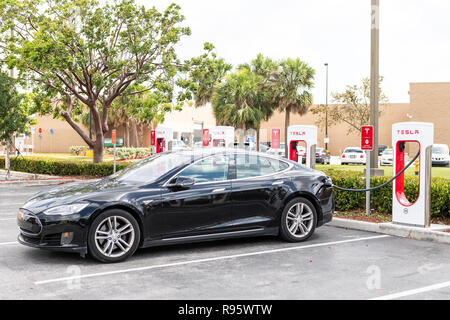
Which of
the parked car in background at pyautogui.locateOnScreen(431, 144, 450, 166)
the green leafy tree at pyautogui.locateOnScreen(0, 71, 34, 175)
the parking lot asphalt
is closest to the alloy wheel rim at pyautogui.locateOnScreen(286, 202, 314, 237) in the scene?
the parking lot asphalt

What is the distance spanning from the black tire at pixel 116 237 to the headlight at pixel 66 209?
237 mm

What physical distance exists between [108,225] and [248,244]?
222 cm

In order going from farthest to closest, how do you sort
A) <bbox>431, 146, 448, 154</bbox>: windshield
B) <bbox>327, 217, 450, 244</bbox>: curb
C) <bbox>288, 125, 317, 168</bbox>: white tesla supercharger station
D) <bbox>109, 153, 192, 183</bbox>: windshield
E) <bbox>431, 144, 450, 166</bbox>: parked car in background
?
<bbox>431, 146, 448, 154</bbox>: windshield → <bbox>431, 144, 450, 166</bbox>: parked car in background → <bbox>288, 125, 317, 168</bbox>: white tesla supercharger station → <bbox>327, 217, 450, 244</bbox>: curb → <bbox>109, 153, 192, 183</bbox>: windshield

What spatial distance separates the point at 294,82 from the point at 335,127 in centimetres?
2607

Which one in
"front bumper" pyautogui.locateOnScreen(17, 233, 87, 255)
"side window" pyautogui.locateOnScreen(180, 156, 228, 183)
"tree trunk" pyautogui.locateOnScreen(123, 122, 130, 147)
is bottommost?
"front bumper" pyautogui.locateOnScreen(17, 233, 87, 255)

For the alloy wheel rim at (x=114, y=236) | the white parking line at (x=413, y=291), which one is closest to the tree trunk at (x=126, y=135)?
the alloy wheel rim at (x=114, y=236)

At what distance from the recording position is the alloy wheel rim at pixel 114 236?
612 centimetres

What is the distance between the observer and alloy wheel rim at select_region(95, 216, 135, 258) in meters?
6.12

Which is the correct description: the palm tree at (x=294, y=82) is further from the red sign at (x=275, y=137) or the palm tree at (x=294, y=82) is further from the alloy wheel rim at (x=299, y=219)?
the alloy wheel rim at (x=299, y=219)

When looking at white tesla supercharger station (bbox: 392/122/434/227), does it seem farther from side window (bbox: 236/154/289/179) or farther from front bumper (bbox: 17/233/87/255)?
front bumper (bbox: 17/233/87/255)

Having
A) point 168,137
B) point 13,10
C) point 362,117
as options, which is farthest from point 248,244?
point 362,117

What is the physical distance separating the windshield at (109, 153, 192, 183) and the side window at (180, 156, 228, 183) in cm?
16

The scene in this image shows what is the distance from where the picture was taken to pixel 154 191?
6500mm
